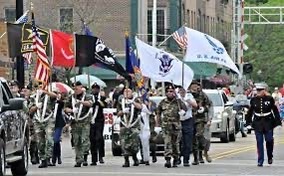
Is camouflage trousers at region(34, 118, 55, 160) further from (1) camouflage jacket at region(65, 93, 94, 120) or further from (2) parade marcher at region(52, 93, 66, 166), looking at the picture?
(2) parade marcher at region(52, 93, 66, 166)

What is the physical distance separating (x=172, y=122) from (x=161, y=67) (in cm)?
383

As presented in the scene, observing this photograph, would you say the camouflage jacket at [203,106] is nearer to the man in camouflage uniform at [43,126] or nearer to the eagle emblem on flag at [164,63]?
the eagle emblem on flag at [164,63]

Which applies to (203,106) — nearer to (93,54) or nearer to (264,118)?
(264,118)

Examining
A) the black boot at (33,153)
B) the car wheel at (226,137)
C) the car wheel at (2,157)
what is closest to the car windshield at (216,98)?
the car wheel at (226,137)

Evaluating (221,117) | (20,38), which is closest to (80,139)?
(20,38)

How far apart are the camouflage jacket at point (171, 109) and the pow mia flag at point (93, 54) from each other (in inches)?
121

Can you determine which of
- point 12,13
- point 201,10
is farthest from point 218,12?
point 12,13

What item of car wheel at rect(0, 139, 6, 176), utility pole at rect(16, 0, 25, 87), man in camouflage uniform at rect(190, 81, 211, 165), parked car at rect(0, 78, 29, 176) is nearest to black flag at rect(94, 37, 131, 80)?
man in camouflage uniform at rect(190, 81, 211, 165)

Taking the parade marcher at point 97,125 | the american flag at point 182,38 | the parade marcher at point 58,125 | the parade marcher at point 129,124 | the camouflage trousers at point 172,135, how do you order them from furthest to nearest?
the american flag at point 182,38, the parade marcher at point 97,125, the parade marcher at point 58,125, the parade marcher at point 129,124, the camouflage trousers at point 172,135

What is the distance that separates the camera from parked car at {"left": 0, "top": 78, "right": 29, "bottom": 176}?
17.7m

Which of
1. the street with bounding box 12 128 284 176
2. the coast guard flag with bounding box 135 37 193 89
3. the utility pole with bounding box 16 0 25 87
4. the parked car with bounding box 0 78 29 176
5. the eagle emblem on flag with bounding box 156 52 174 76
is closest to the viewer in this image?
the parked car with bounding box 0 78 29 176

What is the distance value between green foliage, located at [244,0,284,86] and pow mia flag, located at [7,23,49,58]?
68.8 m

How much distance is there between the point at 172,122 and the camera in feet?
73.4

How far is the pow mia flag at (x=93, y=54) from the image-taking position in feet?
83.4
